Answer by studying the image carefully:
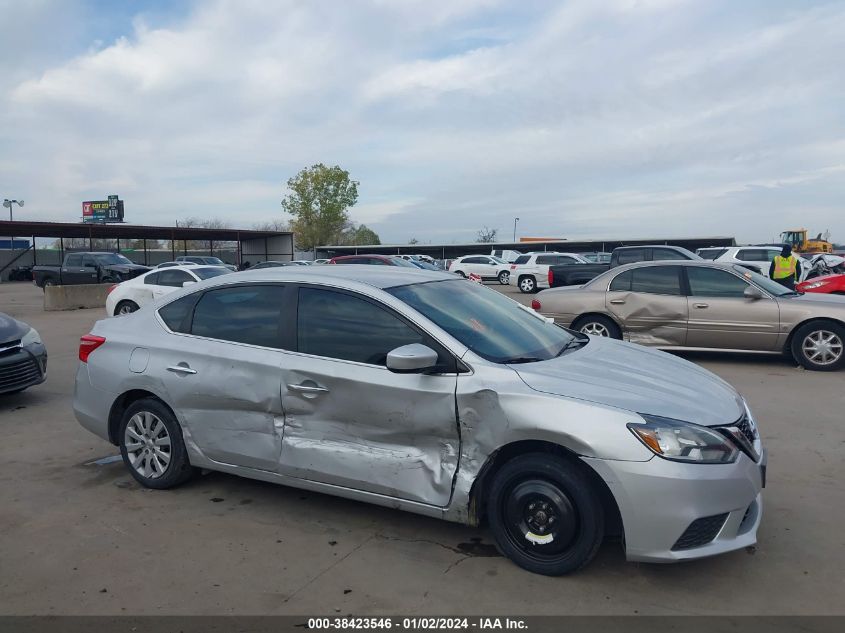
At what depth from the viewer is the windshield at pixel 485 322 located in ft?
13.6

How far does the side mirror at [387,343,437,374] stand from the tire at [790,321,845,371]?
24.2 feet

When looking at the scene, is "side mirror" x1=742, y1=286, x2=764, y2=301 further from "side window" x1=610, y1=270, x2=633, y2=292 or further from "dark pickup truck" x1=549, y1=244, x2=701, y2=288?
"dark pickup truck" x1=549, y1=244, x2=701, y2=288

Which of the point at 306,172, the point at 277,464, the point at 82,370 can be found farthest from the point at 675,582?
the point at 306,172

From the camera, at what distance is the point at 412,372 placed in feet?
12.8

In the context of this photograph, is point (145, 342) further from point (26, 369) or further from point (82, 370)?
point (26, 369)

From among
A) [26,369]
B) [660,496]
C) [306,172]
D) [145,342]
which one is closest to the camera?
[660,496]

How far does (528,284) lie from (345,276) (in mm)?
24746

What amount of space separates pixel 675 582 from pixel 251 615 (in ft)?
7.08

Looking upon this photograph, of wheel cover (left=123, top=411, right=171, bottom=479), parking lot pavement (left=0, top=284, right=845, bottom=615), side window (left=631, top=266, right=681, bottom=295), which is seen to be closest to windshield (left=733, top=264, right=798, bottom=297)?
side window (left=631, top=266, right=681, bottom=295)

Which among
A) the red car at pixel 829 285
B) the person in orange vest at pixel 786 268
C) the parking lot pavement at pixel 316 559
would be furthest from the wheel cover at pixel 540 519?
the red car at pixel 829 285

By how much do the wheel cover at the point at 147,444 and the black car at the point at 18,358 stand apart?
3.07m

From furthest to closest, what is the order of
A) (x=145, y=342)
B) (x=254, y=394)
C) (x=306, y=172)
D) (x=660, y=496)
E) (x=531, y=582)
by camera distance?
(x=306, y=172) < (x=145, y=342) < (x=254, y=394) < (x=531, y=582) < (x=660, y=496)

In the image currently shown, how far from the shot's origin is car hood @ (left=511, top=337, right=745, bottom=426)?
3.59 metres

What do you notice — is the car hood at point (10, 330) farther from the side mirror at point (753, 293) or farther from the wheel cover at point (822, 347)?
the wheel cover at point (822, 347)
